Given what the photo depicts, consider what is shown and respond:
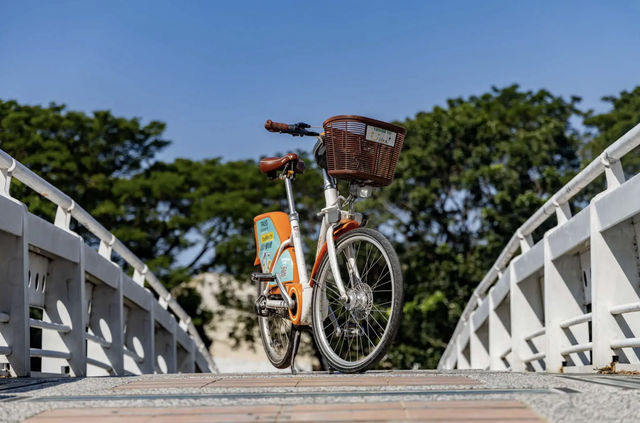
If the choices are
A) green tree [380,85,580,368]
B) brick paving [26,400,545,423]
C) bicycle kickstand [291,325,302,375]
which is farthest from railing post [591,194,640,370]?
Answer: green tree [380,85,580,368]

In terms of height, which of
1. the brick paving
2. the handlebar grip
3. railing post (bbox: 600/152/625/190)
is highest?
the handlebar grip

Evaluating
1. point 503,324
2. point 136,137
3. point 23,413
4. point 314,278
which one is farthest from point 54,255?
point 136,137

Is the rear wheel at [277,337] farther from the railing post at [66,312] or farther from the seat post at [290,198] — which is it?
the railing post at [66,312]

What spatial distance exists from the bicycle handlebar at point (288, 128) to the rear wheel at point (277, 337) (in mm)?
1199

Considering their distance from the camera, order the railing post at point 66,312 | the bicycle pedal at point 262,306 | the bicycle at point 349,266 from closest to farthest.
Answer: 1. the bicycle at point 349,266
2. the bicycle pedal at point 262,306
3. the railing post at point 66,312

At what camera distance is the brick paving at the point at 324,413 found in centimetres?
282

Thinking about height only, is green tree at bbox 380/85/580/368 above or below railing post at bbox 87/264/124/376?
above

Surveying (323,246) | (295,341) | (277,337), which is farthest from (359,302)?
(277,337)

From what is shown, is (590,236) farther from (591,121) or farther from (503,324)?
(591,121)

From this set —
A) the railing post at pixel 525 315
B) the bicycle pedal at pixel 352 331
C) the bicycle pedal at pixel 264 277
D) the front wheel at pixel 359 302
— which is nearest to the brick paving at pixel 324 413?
the front wheel at pixel 359 302

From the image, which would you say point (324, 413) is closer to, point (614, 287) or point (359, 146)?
point (359, 146)

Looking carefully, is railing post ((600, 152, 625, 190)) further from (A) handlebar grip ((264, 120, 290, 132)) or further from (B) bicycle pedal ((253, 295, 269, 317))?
(B) bicycle pedal ((253, 295, 269, 317))

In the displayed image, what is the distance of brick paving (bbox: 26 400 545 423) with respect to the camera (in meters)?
2.82

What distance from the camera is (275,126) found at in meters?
6.07
